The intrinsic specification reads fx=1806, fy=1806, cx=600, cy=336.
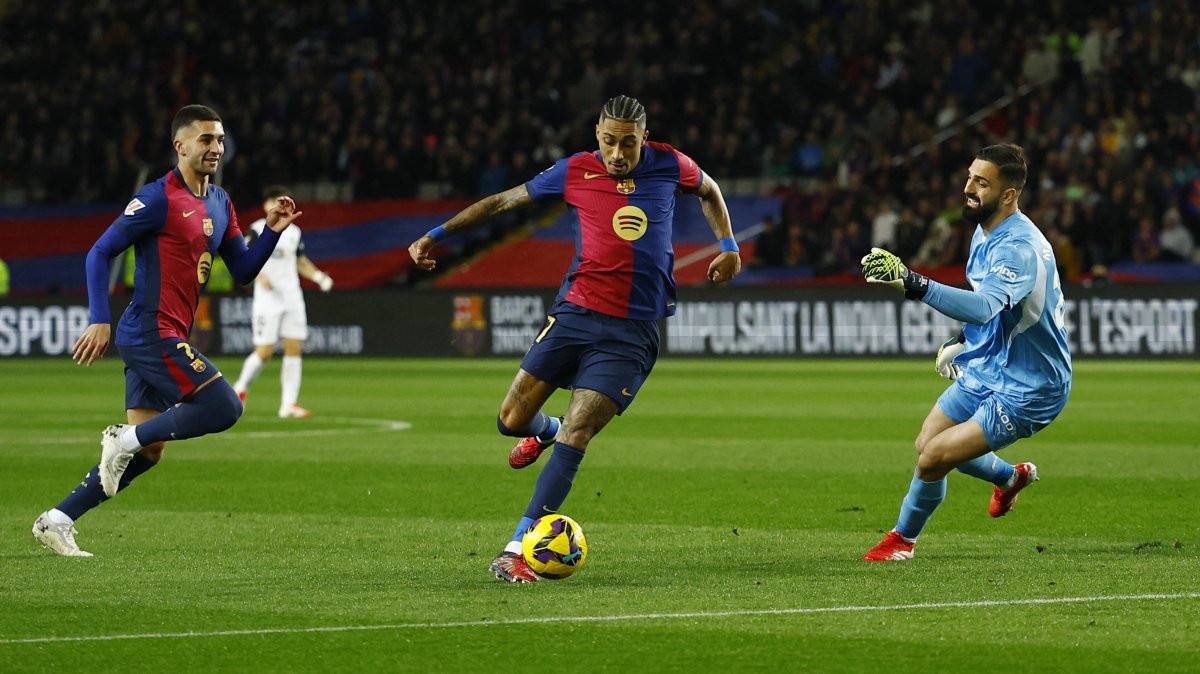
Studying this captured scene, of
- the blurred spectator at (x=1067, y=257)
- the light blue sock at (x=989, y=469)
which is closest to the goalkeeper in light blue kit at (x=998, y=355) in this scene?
the light blue sock at (x=989, y=469)

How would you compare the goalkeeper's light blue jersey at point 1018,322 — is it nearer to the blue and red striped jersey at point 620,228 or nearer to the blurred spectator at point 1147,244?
the blue and red striped jersey at point 620,228

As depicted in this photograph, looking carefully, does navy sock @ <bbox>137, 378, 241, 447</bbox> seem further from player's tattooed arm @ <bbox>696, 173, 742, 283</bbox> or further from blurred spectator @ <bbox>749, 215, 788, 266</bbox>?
blurred spectator @ <bbox>749, 215, 788, 266</bbox>

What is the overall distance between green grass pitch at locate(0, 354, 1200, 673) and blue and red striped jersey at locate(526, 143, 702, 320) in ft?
3.97

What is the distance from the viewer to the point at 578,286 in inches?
326

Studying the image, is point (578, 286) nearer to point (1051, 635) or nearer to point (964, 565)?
point (964, 565)

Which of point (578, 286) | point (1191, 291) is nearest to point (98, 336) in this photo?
point (578, 286)

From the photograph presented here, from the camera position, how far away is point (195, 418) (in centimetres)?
830

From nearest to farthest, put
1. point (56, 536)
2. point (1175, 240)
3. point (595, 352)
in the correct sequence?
point (595, 352)
point (56, 536)
point (1175, 240)

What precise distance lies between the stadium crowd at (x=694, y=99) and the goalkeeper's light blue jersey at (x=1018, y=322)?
18.9 metres

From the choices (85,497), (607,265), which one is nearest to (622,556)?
(607,265)

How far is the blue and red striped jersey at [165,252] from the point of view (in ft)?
27.2

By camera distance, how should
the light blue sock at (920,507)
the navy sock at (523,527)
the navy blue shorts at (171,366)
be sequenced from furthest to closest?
the navy blue shorts at (171,366), the light blue sock at (920,507), the navy sock at (523,527)

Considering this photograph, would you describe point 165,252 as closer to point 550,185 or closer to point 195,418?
point 195,418

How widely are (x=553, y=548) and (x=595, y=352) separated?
3.48 ft
